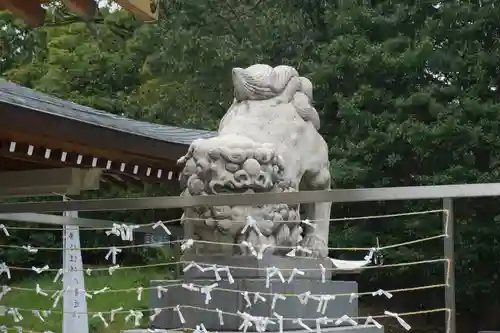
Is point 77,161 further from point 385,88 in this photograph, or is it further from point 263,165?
point 385,88

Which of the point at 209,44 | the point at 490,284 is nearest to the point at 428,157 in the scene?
the point at 490,284

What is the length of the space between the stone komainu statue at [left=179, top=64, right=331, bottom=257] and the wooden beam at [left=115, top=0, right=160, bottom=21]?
0.98 metres

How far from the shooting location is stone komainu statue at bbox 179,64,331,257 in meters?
4.82

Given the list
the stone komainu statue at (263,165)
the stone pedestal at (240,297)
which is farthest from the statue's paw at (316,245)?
the stone pedestal at (240,297)

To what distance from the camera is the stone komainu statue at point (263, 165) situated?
4.82 meters

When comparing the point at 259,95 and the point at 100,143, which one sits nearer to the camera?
the point at 259,95

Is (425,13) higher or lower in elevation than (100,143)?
higher

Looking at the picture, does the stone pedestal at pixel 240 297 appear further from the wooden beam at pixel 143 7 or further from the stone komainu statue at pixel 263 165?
the wooden beam at pixel 143 7

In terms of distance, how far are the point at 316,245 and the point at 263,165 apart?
0.86 m

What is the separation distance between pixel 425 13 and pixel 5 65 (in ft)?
28.2

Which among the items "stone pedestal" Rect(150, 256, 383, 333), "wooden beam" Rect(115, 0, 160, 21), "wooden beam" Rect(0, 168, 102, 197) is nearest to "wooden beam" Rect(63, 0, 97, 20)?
"wooden beam" Rect(115, 0, 160, 21)

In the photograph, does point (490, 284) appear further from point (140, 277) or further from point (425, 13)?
point (140, 277)

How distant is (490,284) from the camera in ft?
39.3

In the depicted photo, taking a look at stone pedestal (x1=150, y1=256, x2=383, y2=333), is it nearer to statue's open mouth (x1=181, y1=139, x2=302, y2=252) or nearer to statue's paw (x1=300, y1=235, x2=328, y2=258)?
statue's open mouth (x1=181, y1=139, x2=302, y2=252)
